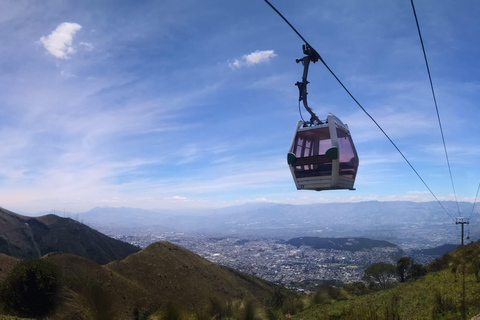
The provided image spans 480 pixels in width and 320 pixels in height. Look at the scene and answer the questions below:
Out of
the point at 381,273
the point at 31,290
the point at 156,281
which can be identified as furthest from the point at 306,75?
the point at 156,281

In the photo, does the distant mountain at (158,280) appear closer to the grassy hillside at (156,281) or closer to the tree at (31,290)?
the grassy hillside at (156,281)

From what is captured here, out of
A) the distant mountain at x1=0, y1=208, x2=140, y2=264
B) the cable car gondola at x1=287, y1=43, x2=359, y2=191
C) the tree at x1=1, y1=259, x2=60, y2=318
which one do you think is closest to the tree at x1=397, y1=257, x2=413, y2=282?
the cable car gondola at x1=287, y1=43, x2=359, y2=191

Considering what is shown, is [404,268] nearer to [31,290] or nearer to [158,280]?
[158,280]

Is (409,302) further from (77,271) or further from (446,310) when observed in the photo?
(77,271)

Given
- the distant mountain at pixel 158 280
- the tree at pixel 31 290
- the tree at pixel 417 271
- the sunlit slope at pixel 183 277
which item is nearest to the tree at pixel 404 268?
the tree at pixel 417 271

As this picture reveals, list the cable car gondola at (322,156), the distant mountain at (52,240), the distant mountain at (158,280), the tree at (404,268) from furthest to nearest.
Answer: the distant mountain at (52,240), the distant mountain at (158,280), the tree at (404,268), the cable car gondola at (322,156)

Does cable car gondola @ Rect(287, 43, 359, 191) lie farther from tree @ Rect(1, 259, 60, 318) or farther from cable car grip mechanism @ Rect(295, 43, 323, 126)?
tree @ Rect(1, 259, 60, 318)
